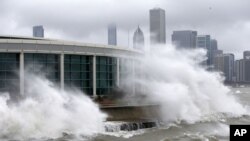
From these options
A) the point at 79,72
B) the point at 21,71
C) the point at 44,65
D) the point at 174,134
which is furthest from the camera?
the point at 79,72

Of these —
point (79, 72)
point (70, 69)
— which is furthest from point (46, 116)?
point (79, 72)

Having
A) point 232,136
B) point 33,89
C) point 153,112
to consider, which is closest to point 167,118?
point 153,112

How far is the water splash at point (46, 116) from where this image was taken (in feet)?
89.5

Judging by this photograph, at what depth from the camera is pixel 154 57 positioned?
170ft

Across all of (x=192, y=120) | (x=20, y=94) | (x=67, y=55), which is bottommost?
(x=192, y=120)

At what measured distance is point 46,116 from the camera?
29.5m

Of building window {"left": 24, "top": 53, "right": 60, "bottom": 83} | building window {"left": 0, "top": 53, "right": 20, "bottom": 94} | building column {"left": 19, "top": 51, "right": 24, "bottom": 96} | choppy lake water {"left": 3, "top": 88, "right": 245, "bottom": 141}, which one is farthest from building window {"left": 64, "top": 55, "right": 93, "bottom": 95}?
choppy lake water {"left": 3, "top": 88, "right": 245, "bottom": 141}

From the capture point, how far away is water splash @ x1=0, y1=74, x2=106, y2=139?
2727cm

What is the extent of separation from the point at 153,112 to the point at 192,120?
365 centimetres

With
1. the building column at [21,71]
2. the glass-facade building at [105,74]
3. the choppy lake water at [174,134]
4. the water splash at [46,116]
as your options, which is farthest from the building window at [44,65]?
the choppy lake water at [174,134]

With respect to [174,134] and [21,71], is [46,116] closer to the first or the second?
[21,71]

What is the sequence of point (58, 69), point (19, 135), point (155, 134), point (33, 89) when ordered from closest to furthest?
point (19, 135)
point (155, 134)
point (33, 89)
point (58, 69)

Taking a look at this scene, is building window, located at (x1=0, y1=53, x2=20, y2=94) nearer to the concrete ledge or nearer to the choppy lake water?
the concrete ledge

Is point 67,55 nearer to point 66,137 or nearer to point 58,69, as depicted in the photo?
point 58,69
